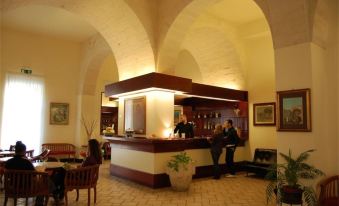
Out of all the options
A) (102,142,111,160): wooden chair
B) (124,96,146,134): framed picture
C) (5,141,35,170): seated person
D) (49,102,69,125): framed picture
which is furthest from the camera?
(102,142,111,160): wooden chair

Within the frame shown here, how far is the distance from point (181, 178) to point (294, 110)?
287 cm

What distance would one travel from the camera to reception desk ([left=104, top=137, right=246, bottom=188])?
6.46 metres

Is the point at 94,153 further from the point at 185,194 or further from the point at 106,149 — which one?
the point at 106,149

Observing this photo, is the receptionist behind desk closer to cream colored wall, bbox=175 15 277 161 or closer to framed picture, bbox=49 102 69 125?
cream colored wall, bbox=175 15 277 161

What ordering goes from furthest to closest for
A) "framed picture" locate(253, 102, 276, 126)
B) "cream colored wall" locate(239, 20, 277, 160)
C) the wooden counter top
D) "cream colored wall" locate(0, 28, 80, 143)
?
"cream colored wall" locate(0, 28, 80, 143) → "cream colored wall" locate(239, 20, 277, 160) → "framed picture" locate(253, 102, 276, 126) → the wooden counter top

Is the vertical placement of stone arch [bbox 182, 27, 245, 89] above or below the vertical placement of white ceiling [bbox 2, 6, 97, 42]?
below

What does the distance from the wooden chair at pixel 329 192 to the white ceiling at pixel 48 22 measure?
27.2ft

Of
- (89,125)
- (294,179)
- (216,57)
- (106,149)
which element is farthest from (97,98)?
(294,179)

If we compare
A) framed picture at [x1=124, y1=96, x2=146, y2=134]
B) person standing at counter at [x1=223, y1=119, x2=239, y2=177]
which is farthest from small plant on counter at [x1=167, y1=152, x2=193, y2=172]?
person standing at counter at [x1=223, y1=119, x2=239, y2=177]

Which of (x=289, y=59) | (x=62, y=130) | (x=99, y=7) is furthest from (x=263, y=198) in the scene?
(x=62, y=130)

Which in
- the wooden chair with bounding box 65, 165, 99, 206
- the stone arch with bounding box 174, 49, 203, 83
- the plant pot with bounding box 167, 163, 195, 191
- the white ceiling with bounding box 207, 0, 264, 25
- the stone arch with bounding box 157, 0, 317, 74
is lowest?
the plant pot with bounding box 167, 163, 195, 191

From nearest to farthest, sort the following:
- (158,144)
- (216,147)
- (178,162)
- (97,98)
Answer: (178,162) < (158,144) < (216,147) < (97,98)

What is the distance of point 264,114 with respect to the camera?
8859 millimetres

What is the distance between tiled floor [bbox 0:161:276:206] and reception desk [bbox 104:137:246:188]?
10.6 inches
